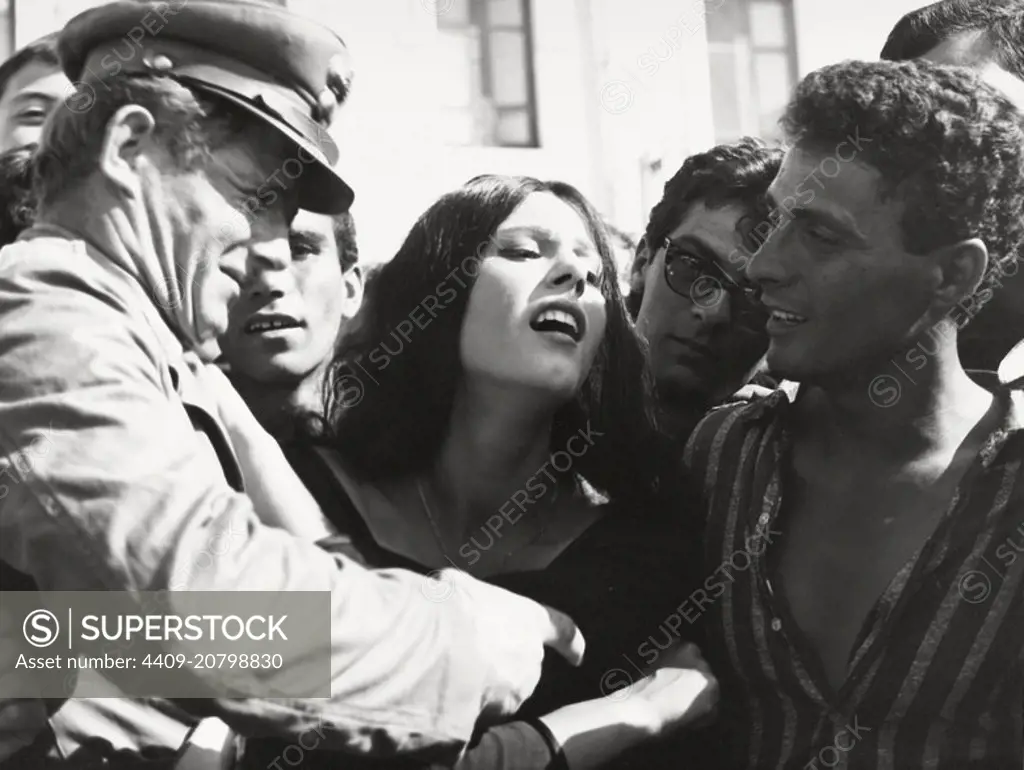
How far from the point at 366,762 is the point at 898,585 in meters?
1.22

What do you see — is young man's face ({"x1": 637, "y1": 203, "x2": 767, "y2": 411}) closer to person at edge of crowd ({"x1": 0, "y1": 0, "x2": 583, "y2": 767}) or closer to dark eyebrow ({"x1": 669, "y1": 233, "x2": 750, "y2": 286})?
dark eyebrow ({"x1": 669, "y1": 233, "x2": 750, "y2": 286})

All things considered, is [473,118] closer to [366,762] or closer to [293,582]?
[293,582]

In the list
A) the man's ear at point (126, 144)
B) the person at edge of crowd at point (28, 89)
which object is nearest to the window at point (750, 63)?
the man's ear at point (126, 144)

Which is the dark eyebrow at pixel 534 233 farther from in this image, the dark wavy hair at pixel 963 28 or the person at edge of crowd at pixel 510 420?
the dark wavy hair at pixel 963 28

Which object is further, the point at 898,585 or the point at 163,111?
the point at 898,585

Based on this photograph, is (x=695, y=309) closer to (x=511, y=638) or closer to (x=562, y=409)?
(x=562, y=409)

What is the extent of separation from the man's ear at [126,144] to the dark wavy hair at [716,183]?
1.24 meters

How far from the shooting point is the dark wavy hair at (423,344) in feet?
10.2

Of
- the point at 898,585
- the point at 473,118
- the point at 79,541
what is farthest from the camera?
the point at 473,118

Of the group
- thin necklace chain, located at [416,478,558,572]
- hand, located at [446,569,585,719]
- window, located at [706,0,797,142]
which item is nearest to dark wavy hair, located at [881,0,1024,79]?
window, located at [706,0,797,142]

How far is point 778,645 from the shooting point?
123 inches

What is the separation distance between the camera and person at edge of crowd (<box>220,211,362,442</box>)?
296 centimetres

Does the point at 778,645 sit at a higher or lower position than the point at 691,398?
lower

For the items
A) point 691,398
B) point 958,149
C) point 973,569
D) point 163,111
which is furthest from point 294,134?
point 973,569
